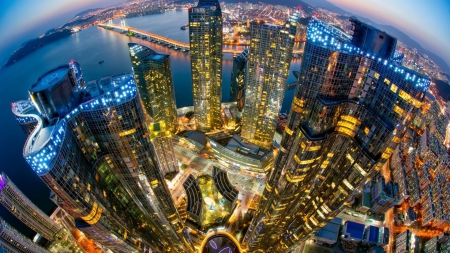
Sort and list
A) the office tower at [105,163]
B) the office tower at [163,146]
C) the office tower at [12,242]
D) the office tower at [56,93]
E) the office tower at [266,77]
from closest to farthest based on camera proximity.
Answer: the office tower at [105,163] → the office tower at [56,93] → the office tower at [12,242] → the office tower at [266,77] → the office tower at [163,146]

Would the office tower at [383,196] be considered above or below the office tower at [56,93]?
below

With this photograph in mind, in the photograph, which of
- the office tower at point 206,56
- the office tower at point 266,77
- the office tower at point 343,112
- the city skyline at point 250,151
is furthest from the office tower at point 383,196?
the office tower at point 206,56

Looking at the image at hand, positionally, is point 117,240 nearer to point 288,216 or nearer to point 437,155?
point 288,216

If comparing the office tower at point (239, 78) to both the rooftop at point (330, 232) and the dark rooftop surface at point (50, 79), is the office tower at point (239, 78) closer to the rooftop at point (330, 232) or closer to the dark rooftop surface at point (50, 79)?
the rooftop at point (330, 232)

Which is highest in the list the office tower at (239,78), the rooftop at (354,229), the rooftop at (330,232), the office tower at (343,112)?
the office tower at (343,112)

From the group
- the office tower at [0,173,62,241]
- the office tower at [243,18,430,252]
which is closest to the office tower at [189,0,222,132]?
the office tower at [243,18,430,252]

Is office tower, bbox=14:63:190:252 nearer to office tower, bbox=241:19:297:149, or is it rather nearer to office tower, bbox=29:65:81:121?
office tower, bbox=29:65:81:121

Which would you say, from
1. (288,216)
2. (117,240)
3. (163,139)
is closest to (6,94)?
(163,139)
